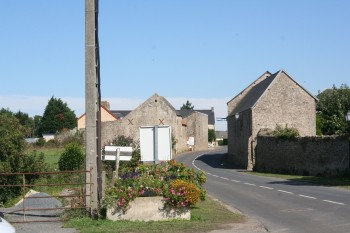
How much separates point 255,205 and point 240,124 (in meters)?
44.8

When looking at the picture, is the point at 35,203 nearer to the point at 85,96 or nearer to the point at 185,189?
the point at 85,96

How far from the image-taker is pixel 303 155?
144 feet

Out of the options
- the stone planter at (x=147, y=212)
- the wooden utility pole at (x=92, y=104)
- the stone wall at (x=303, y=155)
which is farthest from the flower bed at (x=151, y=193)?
the stone wall at (x=303, y=155)

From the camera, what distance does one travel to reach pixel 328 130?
60.2m

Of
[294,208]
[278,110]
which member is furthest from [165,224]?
[278,110]

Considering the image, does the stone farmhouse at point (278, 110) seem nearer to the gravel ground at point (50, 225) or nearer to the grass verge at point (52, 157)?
the grass verge at point (52, 157)

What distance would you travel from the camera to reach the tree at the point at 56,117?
123562 mm

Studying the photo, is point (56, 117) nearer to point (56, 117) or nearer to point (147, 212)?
point (56, 117)

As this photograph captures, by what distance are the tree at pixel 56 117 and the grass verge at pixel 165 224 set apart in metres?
110

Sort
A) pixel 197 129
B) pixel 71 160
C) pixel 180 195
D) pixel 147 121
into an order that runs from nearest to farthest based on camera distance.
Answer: pixel 180 195 → pixel 71 160 → pixel 147 121 → pixel 197 129

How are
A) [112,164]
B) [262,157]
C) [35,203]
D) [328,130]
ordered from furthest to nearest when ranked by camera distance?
[328,130]
[262,157]
[112,164]
[35,203]

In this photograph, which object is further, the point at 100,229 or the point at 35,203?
the point at 35,203

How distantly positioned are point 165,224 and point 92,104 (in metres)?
4.18

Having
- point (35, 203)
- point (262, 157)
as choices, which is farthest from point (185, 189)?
point (262, 157)
